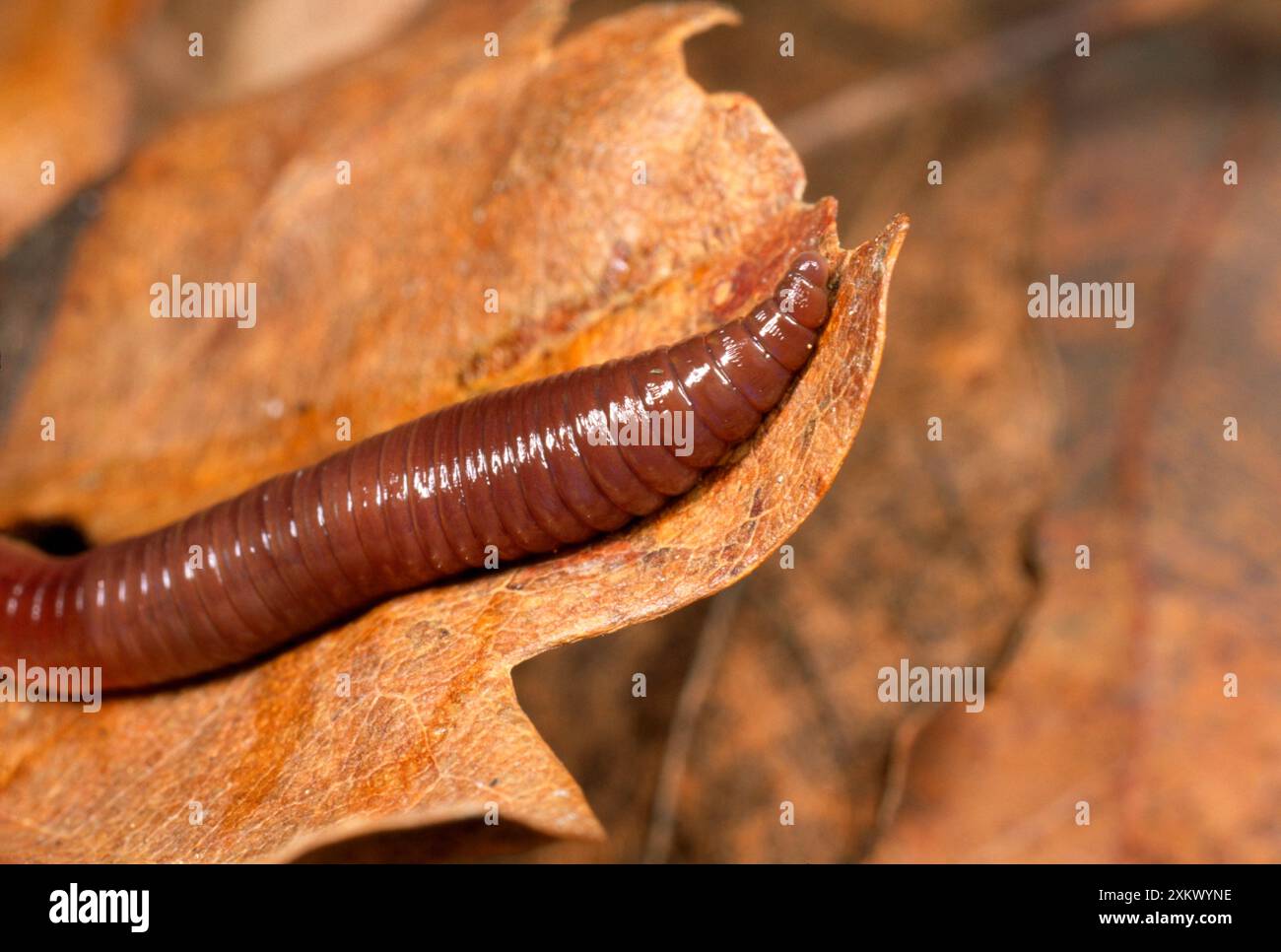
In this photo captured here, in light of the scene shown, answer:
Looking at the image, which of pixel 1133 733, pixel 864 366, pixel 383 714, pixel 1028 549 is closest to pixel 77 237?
pixel 383 714
